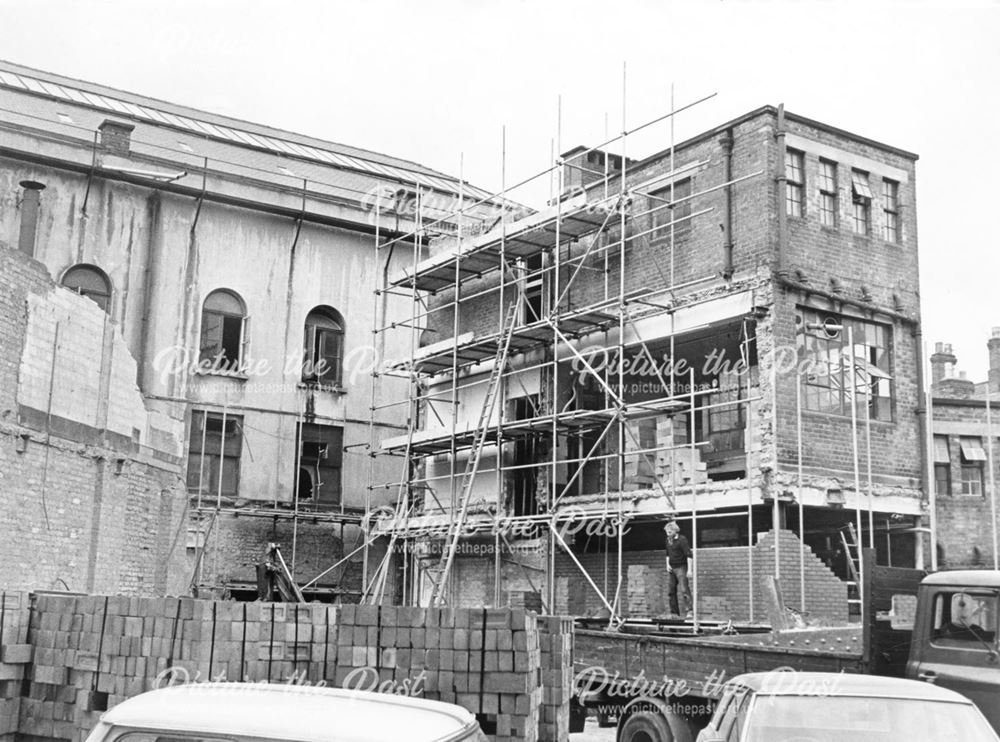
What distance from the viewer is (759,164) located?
715 inches

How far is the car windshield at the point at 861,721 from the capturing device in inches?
272

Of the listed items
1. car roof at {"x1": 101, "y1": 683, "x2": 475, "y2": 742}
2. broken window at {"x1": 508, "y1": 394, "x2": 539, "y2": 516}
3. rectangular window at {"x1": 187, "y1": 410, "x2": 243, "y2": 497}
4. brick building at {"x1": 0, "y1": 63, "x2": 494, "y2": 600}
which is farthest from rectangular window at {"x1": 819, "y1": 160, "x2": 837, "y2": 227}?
car roof at {"x1": 101, "y1": 683, "x2": 475, "y2": 742}

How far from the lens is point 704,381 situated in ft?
68.2

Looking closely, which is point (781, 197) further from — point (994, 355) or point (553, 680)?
point (994, 355)

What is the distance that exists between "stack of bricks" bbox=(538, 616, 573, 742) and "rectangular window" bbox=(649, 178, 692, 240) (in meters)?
11.5

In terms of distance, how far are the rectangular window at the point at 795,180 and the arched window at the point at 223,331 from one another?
1404 centimetres

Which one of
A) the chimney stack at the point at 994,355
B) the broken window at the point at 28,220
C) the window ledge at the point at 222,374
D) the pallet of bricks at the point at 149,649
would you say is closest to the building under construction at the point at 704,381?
the window ledge at the point at 222,374

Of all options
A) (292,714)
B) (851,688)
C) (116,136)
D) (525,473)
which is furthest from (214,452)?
(292,714)

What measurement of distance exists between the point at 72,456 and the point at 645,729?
33.3 ft

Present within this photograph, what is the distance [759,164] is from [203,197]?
1404cm

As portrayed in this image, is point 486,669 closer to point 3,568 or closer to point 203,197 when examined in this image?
point 3,568

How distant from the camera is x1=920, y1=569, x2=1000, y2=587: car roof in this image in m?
9.09

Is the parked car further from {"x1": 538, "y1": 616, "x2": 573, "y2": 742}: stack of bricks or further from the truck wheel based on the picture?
the truck wheel

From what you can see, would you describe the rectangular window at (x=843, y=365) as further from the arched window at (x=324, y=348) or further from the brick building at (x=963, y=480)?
the arched window at (x=324, y=348)
